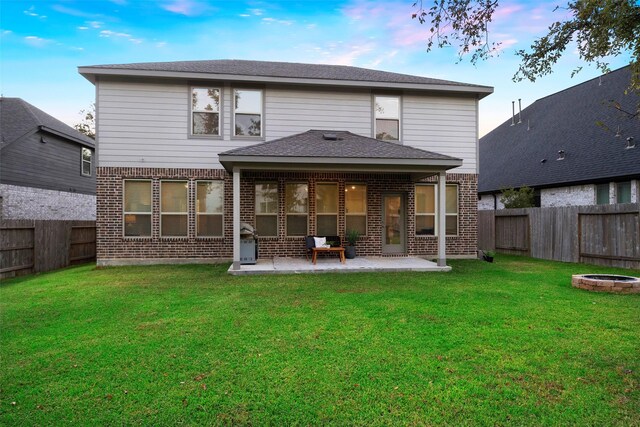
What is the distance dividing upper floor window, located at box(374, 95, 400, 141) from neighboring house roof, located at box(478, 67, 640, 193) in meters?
7.11

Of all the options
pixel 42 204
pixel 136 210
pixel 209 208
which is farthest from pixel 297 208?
pixel 42 204

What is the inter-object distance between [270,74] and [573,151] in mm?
13970

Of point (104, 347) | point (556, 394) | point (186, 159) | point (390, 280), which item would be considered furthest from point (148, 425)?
point (186, 159)

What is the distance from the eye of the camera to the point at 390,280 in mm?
8172

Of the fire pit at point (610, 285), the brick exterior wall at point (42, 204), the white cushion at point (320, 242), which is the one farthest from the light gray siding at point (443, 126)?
the brick exterior wall at point (42, 204)

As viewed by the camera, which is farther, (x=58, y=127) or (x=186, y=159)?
(x=58, y=127)

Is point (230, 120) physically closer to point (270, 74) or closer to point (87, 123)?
point (270, 74)

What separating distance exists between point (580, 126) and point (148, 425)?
67.2 feet

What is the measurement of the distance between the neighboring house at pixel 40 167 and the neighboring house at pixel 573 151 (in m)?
21.1

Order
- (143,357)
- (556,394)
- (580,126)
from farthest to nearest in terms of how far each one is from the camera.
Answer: (580,126), (143,357), (556,394)

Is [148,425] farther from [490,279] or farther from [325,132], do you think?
[325,132]

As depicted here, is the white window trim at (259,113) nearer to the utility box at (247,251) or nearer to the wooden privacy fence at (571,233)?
the utility box at (247,251)

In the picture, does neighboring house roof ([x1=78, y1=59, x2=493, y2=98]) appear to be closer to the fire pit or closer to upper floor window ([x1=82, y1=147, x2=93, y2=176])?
the fire pit

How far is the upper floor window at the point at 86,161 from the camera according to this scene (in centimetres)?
1864
